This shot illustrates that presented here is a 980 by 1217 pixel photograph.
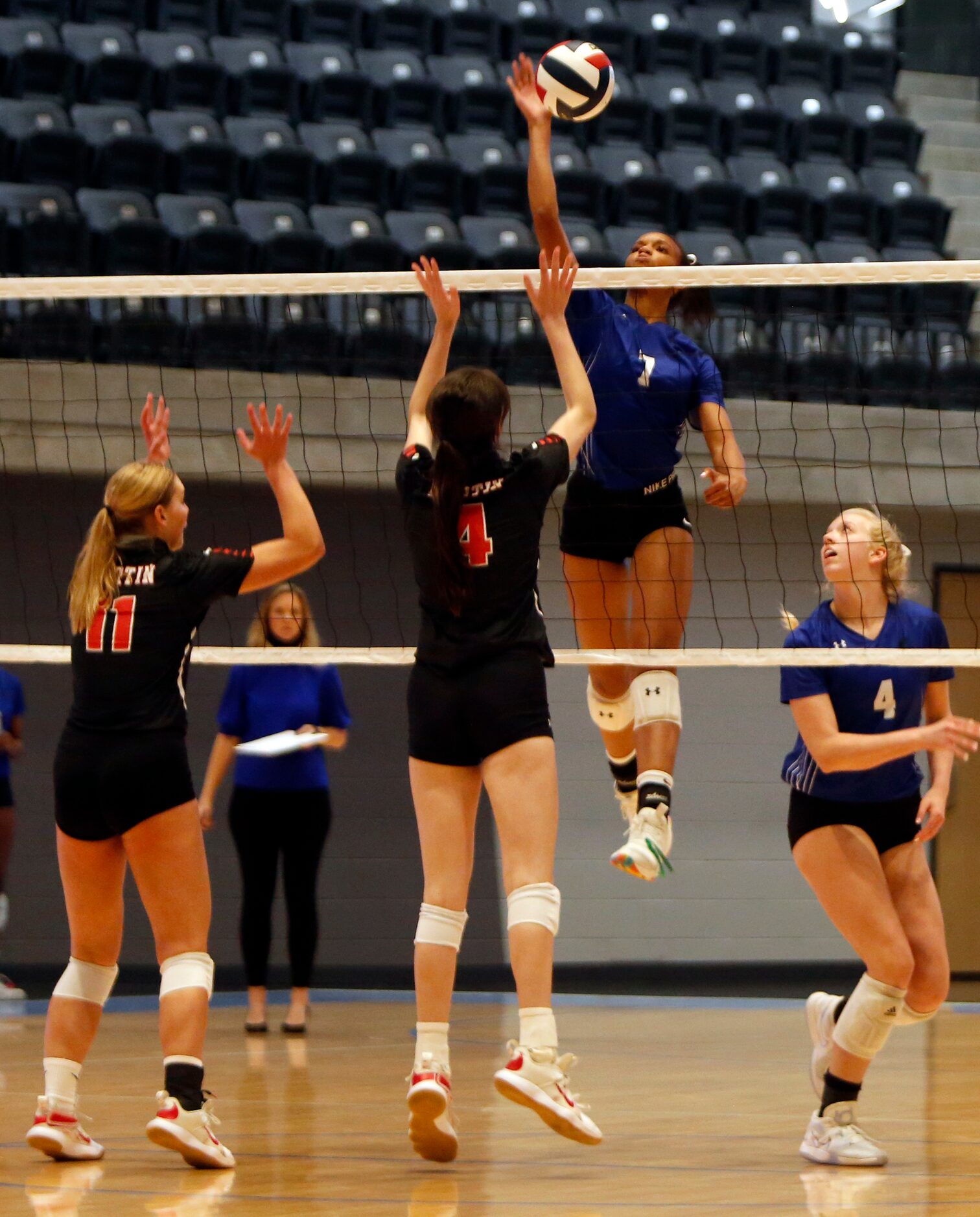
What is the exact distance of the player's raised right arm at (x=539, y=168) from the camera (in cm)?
502

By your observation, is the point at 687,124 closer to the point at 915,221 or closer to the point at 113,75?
the point at 915,221

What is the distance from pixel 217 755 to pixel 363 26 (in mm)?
8103

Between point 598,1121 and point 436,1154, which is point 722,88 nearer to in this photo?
point 598,1121

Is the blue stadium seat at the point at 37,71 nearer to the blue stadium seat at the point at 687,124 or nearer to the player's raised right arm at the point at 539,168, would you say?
the blue stadium seat at the point at 687,124

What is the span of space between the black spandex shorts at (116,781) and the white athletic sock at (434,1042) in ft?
2.85

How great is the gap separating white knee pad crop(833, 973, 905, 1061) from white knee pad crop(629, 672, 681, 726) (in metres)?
1.14

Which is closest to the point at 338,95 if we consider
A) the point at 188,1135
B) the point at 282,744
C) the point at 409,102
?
Result: the point at 409,102

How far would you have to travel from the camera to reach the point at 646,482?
5.60 meters

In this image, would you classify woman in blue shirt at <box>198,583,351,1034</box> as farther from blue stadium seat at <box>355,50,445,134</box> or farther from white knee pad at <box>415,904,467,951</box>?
blue stadium seat at <box>355,50,445,134</box>

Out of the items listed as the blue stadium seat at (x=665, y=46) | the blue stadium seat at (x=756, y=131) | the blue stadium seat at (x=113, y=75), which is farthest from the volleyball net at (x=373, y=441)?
the blue stadium seat at (x=665, y=46)

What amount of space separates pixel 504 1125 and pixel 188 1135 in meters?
1.37

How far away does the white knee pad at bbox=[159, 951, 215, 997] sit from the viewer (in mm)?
4512

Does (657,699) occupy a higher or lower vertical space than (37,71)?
lower

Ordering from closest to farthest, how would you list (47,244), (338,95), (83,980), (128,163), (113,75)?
(83,980)
(47,244)
(128,163)
(113,75)
(338,95)
